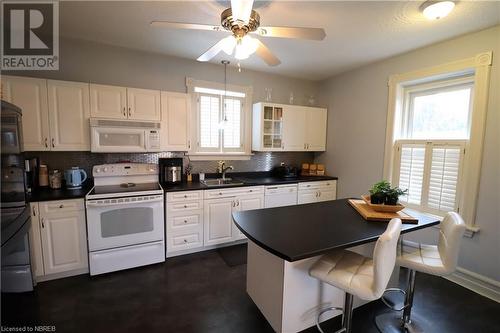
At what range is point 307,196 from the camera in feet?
12.1

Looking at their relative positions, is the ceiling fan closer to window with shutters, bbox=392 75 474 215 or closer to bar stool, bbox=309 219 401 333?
bar stool, bbox=309 219 401 333

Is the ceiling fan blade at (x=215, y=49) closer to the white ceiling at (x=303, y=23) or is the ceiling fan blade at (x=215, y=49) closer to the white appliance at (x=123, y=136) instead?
the white ceiling at (x=303, y=23)

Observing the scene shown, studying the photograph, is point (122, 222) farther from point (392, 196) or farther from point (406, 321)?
point (406, 321)

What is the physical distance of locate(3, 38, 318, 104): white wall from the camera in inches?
106

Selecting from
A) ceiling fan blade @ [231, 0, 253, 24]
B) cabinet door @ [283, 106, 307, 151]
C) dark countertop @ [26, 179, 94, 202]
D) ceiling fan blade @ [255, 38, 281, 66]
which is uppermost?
ceiling fan blade @ [231, 0, 253, 24]

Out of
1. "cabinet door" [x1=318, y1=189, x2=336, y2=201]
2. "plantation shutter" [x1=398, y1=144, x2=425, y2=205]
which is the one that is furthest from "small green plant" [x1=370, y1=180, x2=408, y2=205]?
"cabinet door" [x1=318, y1=189, x2=336, y2=201]

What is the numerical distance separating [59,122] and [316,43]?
3.00 meters

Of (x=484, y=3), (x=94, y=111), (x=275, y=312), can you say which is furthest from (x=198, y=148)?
(x=484, y=3)

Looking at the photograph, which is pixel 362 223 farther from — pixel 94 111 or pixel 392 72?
pixel 94 111

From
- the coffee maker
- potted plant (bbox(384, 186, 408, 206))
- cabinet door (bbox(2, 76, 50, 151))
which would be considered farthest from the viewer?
the coffee maker

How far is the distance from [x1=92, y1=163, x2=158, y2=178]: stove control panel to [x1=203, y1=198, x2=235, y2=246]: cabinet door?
0.86 metres

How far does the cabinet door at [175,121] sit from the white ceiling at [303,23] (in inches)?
24.4

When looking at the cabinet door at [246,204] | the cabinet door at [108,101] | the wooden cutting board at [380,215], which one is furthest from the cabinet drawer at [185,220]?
the wooden cutting board at [380,215]

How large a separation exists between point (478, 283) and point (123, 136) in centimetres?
411
